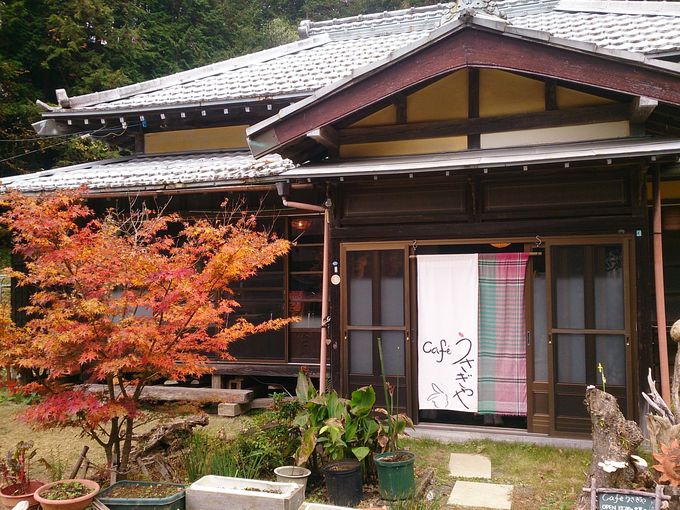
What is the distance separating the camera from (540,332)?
6512mm

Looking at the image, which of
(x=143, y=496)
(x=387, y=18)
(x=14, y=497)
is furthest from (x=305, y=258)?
(x=387, y=18)

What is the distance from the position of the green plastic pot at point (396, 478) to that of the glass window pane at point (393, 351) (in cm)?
198

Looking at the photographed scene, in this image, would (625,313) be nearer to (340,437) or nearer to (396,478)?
(396,478)

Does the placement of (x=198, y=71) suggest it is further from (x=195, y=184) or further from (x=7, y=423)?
(x=7, y=423)

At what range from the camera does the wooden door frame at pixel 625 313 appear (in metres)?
6.06

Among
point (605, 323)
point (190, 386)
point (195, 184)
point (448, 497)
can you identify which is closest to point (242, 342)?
point (190, 386)

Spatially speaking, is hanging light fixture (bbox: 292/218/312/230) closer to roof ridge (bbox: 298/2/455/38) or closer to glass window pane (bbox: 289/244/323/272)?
glass window pane (bbox: 289/244/323/272)

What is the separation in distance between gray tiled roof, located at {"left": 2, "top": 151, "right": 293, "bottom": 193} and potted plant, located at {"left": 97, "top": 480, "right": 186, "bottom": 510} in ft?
14.7

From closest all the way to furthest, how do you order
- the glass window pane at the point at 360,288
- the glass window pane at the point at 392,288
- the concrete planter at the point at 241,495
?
the concrete planter at the point at 241,495
the glass window pane at the point at 392,288
the glass window pane at the point at 360,288

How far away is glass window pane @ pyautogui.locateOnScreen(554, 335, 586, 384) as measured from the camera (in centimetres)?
628

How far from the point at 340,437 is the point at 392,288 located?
93.3 inches

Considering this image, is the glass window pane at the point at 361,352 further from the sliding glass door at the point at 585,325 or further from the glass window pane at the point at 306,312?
the sliding glass door at the point at 585,325

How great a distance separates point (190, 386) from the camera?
940 centimetres

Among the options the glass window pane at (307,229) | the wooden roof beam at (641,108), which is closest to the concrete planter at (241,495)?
the glass window pane at (307,229)
